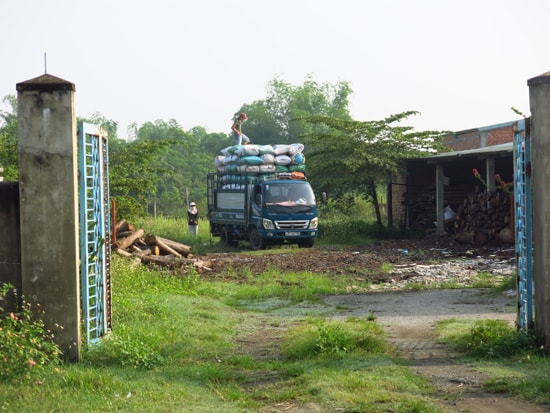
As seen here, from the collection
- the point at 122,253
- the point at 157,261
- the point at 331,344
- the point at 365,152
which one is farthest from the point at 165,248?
the point at 365,152

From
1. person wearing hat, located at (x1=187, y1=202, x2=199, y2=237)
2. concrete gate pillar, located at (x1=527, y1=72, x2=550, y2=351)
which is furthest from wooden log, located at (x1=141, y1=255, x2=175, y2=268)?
person wearing hat, located at (x1=187, y1=202, x2=199, y2=237)

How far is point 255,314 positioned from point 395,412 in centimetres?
617

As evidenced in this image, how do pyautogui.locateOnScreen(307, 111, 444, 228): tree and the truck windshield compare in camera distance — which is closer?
the truck windshield

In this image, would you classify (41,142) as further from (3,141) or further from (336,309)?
(3,141)

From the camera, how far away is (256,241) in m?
25.2

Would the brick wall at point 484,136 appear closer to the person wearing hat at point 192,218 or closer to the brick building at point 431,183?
the brick building at point 431,183

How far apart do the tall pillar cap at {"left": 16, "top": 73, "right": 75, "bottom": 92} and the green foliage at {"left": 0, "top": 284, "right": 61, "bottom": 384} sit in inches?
72.7

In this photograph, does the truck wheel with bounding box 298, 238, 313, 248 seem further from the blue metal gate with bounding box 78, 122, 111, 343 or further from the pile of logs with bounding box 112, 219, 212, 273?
the blue metal gate with bounding box 78, 122, 111, 343

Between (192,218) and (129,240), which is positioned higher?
(192,218)

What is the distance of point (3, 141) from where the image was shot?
71.9ft

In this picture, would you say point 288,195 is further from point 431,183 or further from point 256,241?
point 431,183

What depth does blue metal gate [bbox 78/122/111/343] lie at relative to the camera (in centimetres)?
796

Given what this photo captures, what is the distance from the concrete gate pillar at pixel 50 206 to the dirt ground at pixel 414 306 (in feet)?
7.34

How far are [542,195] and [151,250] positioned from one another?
36.4 ft
